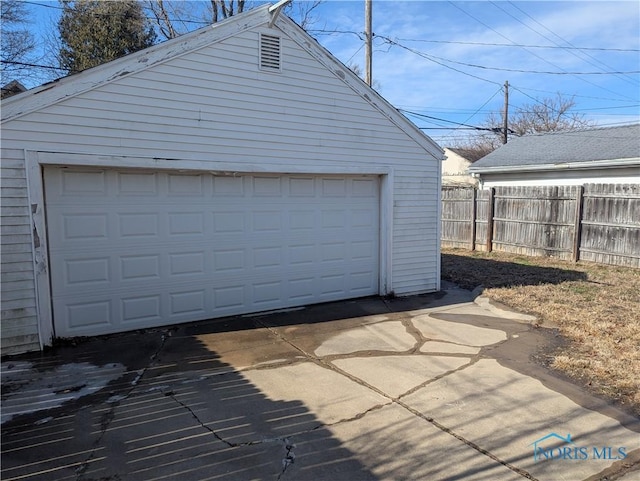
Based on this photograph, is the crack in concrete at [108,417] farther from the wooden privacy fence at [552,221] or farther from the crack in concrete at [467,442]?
the wooden privacy fence at [552,221]

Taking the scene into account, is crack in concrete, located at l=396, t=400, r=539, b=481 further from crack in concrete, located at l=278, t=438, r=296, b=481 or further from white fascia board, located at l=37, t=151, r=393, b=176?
white fascia board, located at l=37, t=151, r=393, b=176

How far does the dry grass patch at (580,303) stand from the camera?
441 centimetres

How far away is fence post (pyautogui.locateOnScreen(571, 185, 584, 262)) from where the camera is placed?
11109 millimetres

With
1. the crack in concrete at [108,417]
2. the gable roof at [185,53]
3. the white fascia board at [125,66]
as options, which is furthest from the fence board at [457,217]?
the crack in concrete at [108,417]

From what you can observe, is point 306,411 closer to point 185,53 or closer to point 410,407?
point 410,407

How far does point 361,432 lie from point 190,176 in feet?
14.0

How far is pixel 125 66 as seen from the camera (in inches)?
215

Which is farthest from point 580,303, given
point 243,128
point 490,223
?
point 490,223

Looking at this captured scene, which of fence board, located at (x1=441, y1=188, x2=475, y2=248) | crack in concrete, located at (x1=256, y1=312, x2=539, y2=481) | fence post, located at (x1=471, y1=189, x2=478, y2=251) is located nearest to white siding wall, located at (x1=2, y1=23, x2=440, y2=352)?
crack in concrete, located at (x1=256, y1=312, x2=539, y2=481)

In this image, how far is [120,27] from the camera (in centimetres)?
1811

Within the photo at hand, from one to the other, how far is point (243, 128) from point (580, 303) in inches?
236

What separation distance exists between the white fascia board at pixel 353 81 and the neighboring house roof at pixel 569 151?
811 cm

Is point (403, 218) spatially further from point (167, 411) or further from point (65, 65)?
point (65, 65)

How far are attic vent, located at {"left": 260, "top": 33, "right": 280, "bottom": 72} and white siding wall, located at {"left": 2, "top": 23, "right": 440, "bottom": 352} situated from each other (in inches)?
4.1
